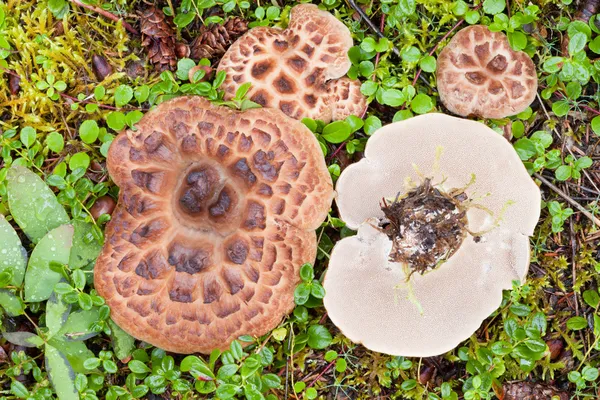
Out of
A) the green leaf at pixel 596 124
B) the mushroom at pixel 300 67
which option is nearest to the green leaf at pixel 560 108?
the green leaf at pixel 596 124

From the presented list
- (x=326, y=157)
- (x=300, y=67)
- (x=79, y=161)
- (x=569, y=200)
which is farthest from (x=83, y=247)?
(x=569, y=200)

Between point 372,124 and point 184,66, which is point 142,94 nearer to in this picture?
point 184,66

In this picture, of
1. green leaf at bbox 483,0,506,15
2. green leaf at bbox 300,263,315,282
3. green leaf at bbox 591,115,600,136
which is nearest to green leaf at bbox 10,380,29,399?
green leaf at bbox 300,263,315,282

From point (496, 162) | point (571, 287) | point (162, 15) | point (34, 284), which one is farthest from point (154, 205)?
point (571, 287)

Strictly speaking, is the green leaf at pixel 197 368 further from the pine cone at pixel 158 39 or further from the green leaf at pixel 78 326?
the pine cone at pixel 158 39

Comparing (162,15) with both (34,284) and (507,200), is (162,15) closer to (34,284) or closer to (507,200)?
(34,284)

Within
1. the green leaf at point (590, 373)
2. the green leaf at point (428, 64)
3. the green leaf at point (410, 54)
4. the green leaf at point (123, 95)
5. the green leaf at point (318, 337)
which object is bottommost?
the green leaf at point (590, 373)
